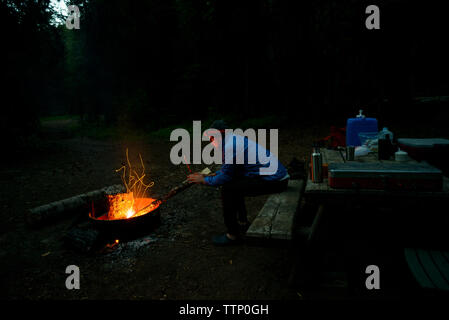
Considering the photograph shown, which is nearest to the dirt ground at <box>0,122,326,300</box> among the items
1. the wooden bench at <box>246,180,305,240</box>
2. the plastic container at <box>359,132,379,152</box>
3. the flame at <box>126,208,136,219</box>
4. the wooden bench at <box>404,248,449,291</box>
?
the wooden bench at <box>246,180,305,240</box>

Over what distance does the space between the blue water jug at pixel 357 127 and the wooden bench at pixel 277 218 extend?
0.97 m

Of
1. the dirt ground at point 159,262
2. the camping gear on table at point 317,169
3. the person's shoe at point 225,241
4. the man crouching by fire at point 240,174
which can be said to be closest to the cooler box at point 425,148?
the camping gear on table at point 317,169

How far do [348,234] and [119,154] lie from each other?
11.0 meters

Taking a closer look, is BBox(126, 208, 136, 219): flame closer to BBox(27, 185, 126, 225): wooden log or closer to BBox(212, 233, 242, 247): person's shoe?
BBox(27, 185, 126, 225): wooden log

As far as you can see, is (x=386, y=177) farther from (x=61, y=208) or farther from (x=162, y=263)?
(x=61, y=208)

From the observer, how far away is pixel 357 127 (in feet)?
13.7

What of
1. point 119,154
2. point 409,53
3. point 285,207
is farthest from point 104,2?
point 285,207

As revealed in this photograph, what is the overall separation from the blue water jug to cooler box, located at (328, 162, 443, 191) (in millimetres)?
1805

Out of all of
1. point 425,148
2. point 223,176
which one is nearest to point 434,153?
point 425,148

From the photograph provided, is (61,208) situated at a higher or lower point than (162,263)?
higher

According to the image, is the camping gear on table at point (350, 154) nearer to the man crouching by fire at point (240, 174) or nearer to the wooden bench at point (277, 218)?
the wooden bench at point (277, 218)

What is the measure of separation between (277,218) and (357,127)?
1.94 m
